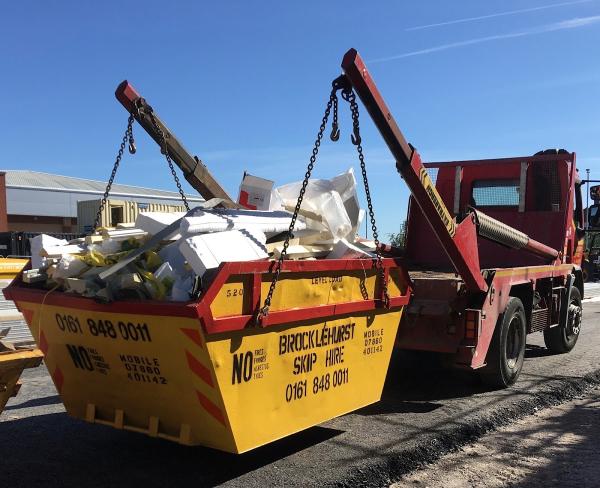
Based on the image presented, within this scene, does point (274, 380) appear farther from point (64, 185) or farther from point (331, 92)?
point (64, 185)

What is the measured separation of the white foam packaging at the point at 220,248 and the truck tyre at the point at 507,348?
3.65m

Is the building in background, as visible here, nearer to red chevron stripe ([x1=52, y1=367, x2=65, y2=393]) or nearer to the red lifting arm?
the red lifting arm

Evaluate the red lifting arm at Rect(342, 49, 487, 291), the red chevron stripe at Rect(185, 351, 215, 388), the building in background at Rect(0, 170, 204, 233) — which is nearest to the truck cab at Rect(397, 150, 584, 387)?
the red lifting arm at Rect(342, 49, 487, 291)

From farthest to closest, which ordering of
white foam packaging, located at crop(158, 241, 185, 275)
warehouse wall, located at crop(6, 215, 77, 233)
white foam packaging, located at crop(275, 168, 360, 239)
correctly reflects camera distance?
warehouse wall, located at crop(6, 215, 77, 233) → white foam packaging, located at crop(275, 168, 360, 239) → white foam packaging, located at crop(158, 241, 185, 275)

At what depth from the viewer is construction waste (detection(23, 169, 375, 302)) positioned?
3.89 m

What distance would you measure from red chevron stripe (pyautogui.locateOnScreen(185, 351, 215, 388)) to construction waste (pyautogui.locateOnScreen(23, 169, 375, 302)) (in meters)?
0.36

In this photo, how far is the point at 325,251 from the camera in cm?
493

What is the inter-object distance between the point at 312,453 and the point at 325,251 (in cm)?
157

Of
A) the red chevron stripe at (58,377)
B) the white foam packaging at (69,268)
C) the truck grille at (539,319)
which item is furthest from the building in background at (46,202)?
the white foam packaging at (69,268)

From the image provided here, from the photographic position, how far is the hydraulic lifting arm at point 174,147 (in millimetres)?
5707

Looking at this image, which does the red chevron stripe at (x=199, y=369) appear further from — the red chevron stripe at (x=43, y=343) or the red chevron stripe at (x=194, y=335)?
the red chevron stripe at (x=43, y=343)

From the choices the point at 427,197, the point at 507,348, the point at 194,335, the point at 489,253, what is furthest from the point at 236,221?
the point at 489,253

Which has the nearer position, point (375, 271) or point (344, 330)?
point (344, 330)

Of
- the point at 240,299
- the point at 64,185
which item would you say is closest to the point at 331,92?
the point at 240,299
